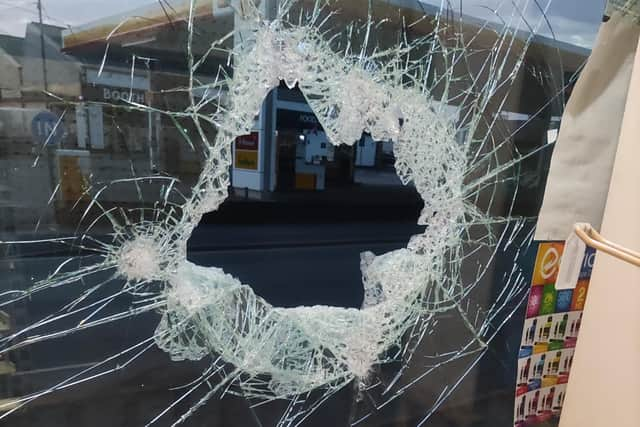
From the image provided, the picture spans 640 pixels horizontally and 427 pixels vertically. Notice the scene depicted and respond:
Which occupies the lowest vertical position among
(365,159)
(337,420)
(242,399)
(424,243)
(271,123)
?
(337,420)

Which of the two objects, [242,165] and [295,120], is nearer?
[242,165]

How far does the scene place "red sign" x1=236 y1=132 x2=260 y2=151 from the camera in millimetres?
1190

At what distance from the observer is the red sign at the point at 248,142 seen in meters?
1.19

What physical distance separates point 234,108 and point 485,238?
31.4 inches

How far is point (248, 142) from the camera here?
4.36ft

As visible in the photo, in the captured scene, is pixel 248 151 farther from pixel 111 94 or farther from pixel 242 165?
pixel 111 94

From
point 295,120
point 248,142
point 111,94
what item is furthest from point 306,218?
point 111,94

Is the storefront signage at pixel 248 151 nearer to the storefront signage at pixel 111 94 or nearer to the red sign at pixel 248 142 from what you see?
the red sign at pixel 248 142

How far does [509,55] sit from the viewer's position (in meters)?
1.17

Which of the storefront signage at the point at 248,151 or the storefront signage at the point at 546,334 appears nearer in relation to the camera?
the storefront signage at the point at 546,334

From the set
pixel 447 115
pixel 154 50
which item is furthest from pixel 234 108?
pixel 447 115

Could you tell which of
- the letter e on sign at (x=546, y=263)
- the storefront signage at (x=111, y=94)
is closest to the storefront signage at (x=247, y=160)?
the storefront signage at (x=111, y=94)

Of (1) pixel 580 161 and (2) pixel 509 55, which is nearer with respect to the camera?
(1) pixel 580 161

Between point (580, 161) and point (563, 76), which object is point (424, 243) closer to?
point (580, 161)
